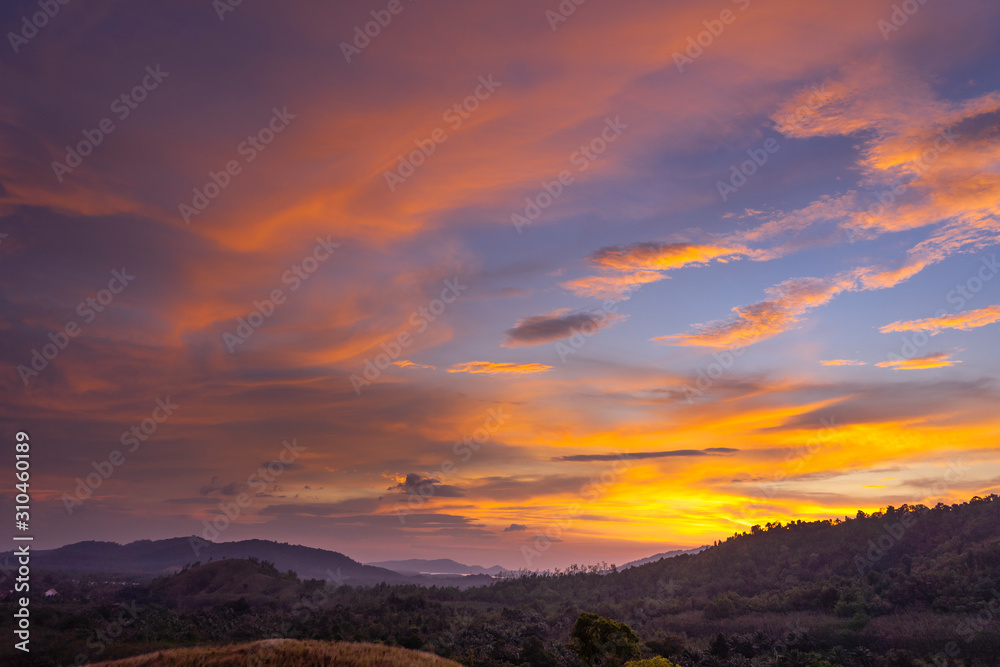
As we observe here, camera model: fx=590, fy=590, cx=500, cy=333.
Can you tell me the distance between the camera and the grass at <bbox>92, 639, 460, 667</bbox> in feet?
104

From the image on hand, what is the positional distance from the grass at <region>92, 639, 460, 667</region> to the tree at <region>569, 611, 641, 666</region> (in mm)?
17683

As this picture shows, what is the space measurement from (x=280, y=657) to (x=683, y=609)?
99.0m

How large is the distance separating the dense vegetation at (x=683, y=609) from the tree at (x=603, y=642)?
121 millimetres

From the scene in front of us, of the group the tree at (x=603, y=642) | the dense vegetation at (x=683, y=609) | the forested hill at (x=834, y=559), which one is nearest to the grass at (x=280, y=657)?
the tree at (x=603, y=642)

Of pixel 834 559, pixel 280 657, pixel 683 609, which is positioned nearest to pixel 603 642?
pixel 280 657

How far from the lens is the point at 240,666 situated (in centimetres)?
3097

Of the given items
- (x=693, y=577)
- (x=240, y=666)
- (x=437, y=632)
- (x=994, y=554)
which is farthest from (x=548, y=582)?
(x=240, y=666)

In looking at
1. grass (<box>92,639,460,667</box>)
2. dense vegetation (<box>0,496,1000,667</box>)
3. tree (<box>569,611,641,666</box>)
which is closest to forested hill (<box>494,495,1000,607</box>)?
dense vegetation (<box>0,496,1000,667</box>)

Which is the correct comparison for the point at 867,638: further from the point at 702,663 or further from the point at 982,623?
the point at 702,663

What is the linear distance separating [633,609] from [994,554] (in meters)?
61.1

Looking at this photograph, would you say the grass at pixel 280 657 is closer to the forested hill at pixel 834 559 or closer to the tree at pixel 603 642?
the tree at pixel 603 642

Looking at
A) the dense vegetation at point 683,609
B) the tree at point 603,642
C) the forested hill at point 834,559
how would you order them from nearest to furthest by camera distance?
the tree at point 603,642 < the dense vegetation at point 683,609 < the forested hill at point 834,559

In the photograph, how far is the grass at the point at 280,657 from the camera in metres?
31.8

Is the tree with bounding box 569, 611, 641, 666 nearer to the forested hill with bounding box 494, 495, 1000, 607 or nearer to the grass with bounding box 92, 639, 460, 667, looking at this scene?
the grass with bounding box 92, 639, 460, 667
